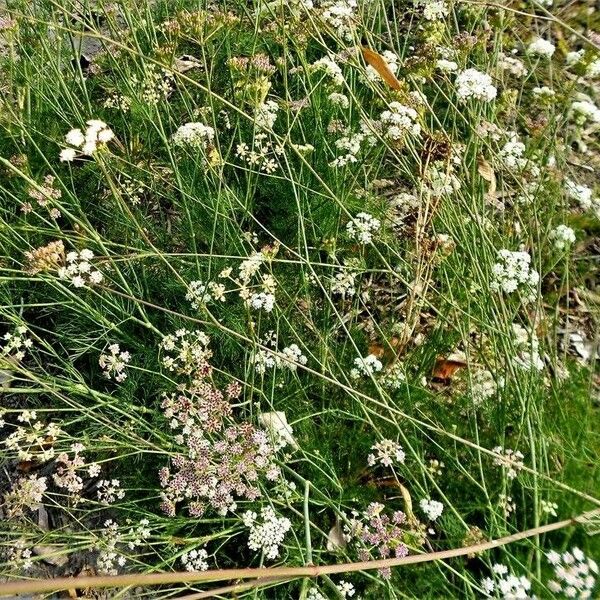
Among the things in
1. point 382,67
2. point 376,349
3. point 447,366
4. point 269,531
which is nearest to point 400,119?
point 382,67

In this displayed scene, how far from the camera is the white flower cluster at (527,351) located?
2.11 m

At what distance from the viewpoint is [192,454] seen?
2053 mm

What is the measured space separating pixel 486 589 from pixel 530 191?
151 centimetres

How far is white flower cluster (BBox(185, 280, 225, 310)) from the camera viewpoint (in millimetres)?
2141

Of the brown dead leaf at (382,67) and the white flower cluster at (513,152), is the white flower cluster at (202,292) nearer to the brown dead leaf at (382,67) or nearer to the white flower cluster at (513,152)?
the brown dead leaf at (382,67)

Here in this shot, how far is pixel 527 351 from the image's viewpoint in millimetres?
2318

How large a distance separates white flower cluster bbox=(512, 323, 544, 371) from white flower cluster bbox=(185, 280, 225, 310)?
3.24 ft

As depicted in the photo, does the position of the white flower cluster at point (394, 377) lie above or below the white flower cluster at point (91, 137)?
below

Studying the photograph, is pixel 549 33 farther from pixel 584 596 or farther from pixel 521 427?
pixel 584 596

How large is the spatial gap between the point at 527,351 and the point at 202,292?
117 cm

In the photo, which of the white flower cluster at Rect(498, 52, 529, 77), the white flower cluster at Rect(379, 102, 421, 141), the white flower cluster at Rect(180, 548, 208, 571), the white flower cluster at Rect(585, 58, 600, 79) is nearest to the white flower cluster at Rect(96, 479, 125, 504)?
the white flower cluster at Rect(180, 548, 208, 571)

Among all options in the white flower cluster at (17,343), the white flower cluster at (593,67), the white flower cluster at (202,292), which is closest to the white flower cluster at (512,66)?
the white flower cluster at (593,67)

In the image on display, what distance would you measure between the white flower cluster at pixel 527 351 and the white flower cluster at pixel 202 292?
986 millimetres

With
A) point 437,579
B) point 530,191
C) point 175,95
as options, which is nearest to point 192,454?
point 437,579
